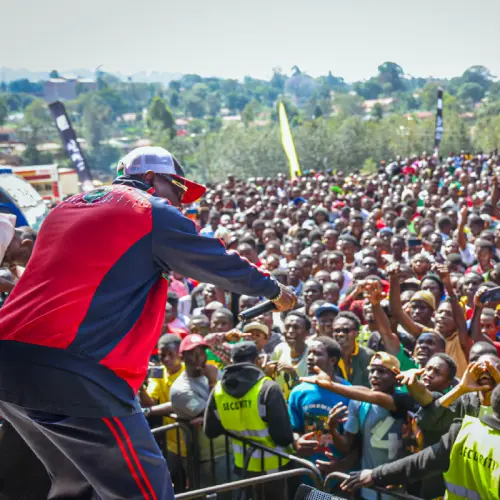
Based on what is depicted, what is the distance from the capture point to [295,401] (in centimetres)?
497

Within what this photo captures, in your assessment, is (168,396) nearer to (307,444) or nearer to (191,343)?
(191,343)

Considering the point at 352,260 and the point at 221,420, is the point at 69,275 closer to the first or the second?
the point at 221,420

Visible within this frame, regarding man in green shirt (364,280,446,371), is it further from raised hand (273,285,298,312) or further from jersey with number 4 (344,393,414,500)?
raised hand (273,285,298,312)

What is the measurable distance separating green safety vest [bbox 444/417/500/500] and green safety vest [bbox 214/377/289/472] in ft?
4.17

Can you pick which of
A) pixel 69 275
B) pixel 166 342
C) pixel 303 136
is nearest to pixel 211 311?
pixel 166 342

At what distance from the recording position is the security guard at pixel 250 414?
4.59m

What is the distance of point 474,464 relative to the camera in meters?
3.51

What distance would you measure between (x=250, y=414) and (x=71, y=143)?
15437mm

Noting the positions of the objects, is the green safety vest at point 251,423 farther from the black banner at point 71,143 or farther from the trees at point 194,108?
the trees at point 194,108

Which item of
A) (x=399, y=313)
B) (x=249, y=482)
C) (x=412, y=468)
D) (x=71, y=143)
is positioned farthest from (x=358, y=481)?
(x=71, y=143)

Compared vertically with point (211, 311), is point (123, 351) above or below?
above

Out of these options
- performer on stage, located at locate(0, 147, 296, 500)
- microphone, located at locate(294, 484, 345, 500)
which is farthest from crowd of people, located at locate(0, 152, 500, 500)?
microphone, located at locate(294, 484, 345, 500)

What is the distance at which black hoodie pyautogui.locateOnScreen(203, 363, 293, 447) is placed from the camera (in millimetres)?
4574

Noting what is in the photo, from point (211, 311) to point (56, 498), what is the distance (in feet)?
15.2
